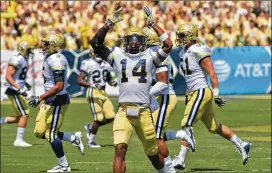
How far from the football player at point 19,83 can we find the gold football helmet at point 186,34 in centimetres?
405

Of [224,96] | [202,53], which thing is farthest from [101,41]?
[224,96]

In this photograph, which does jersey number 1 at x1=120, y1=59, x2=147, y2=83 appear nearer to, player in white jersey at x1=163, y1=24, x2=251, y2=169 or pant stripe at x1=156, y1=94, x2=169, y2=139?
pant stripe at x1=156, y1=94, x2=169, y2=139

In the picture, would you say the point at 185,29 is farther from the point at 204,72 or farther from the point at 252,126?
the point at 252,126

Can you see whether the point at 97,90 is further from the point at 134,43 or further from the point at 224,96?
the point at 224,96

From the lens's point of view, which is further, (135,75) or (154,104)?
(154,104)

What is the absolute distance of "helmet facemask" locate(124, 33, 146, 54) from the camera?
426 inches

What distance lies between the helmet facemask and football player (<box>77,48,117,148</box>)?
6.31 m

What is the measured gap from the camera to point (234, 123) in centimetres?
2162

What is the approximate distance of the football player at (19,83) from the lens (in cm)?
1678

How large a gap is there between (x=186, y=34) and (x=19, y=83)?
4699mm

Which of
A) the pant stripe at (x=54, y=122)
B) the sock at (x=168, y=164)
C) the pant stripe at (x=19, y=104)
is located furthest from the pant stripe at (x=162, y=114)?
the pant stripe at (x=19, y=104)

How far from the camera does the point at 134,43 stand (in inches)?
427

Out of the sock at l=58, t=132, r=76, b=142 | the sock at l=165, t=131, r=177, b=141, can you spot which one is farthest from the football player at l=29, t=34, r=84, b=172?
the sock at l=165, t=131, r=177, b=141

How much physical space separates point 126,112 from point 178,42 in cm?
281
